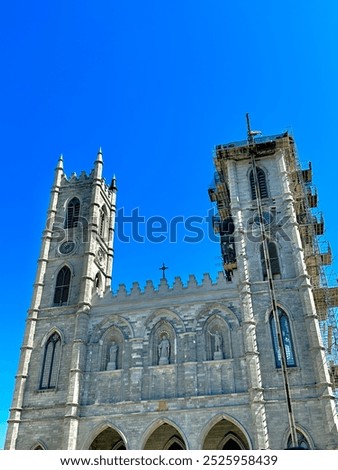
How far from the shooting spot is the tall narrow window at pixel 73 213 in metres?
33.0

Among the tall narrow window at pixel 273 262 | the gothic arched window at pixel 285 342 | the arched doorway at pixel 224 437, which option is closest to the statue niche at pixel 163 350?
the arched doorway at pixel 224 437

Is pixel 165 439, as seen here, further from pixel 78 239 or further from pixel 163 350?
pixel 78 239

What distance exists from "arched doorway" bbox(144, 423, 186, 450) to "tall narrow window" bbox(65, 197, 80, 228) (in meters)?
14.6

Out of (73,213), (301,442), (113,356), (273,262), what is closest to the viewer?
(301,442)

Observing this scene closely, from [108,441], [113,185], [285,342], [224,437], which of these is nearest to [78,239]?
[113,185]

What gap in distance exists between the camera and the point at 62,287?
30.1 meters

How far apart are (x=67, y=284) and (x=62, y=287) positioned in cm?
36

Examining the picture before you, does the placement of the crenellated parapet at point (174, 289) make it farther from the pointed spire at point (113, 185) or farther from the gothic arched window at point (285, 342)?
the pointed spire at point (113, 185)

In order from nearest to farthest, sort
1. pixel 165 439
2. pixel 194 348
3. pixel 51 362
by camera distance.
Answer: pixel 194 348 < pixel 165 439 < pixel 51 362

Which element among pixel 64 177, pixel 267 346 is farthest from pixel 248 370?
pixel 64 177

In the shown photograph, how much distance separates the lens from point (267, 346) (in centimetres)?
2430

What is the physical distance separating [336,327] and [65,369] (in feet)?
49.4

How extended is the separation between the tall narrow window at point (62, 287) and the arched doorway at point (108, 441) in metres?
8.04
